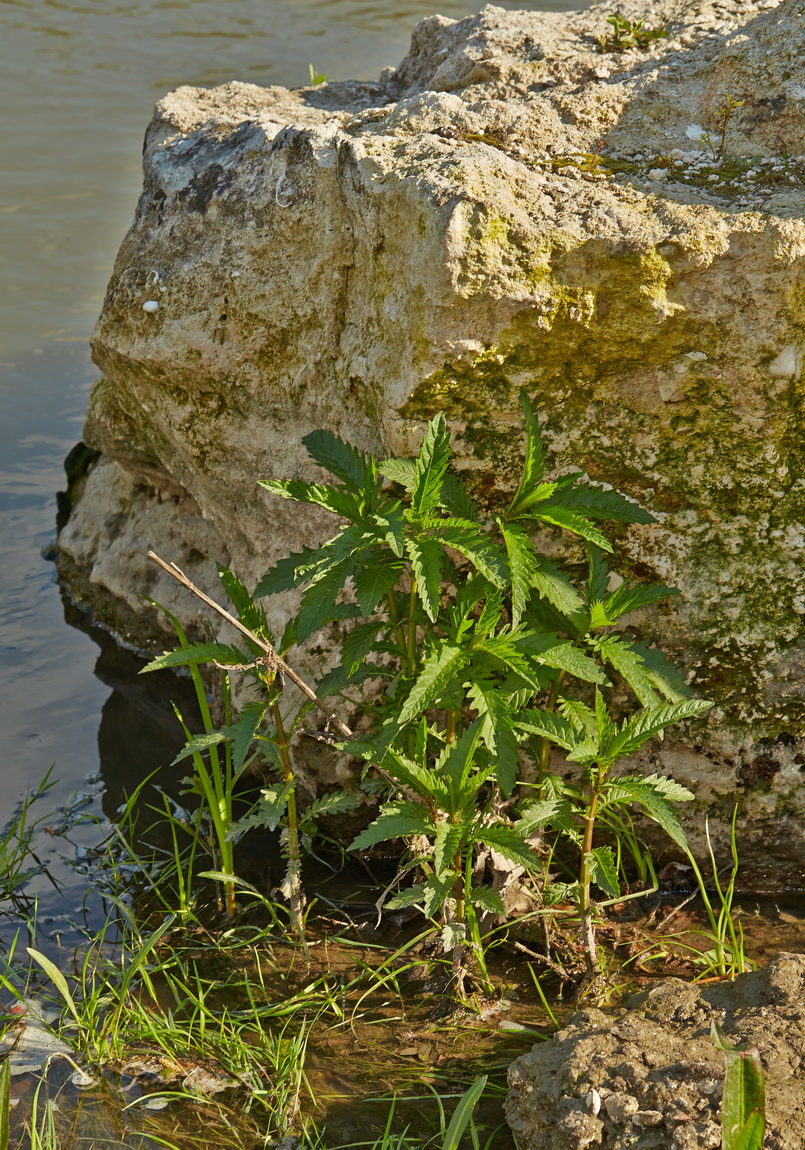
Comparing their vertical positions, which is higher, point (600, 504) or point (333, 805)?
point (600, 504)

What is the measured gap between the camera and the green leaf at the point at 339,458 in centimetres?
283

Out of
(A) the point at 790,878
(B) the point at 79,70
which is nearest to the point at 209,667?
(A) the point at 790,878

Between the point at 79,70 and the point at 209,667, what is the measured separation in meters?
7.83

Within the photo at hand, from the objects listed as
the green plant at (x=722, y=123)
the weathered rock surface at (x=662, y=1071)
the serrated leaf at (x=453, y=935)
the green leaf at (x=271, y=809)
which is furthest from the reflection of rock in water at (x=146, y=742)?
the green plant at (x=722, y=123)

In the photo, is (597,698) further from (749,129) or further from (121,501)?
(121,501)

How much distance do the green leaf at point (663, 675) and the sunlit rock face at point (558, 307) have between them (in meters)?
0.31

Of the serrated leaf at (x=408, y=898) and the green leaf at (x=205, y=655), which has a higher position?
the green leaf at (x=205, y=655)

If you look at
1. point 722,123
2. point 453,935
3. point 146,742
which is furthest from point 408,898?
point 722,123

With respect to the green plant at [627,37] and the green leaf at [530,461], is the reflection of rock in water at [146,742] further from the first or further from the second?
the green plant at [627,37]

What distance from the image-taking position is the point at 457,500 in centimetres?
294

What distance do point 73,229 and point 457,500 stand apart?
6193 mm

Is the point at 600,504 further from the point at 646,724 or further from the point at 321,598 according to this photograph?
the point at 321,598

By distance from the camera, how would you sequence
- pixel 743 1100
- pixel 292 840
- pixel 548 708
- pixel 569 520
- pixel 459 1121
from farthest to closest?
1. pixel 292 840
2. pixel 548 708
3. pixel 569 520
4. pixel 459 1121
5. pixel 743 1100

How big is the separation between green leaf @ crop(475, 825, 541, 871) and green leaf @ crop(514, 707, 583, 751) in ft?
0.88
